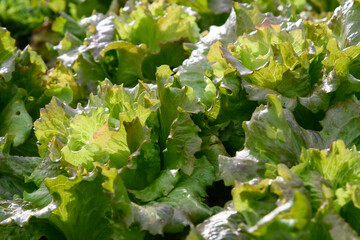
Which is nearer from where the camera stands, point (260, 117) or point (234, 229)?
point (234, 229)

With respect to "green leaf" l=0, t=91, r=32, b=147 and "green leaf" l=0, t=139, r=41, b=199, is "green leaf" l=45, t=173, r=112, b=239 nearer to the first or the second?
"green leaf" l=0, t=139, r=41, b=199

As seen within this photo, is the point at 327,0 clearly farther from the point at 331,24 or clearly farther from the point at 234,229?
the point at 234,229

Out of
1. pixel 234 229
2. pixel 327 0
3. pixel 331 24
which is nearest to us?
pixel 234 229

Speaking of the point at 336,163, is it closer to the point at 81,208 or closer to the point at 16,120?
the point at 81,208

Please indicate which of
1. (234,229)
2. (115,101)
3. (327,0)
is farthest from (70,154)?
(327,0)

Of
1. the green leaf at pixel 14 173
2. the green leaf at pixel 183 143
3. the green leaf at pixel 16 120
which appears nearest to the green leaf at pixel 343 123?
the green leaf at pixel 183 143

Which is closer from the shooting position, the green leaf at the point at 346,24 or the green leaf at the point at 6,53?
the green leaf at the point at 346,24

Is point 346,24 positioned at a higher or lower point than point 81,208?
higher

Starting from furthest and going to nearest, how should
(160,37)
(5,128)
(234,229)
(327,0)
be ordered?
1. (327,0)
2. (160,37)
3. (5,128)
4. (234,229)

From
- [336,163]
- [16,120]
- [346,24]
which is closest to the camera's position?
[336,163]

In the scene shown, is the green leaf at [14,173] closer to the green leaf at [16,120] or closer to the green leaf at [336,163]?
the green leaf at [16,120]

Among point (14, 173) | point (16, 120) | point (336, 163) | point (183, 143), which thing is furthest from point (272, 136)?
point (16, 120)
